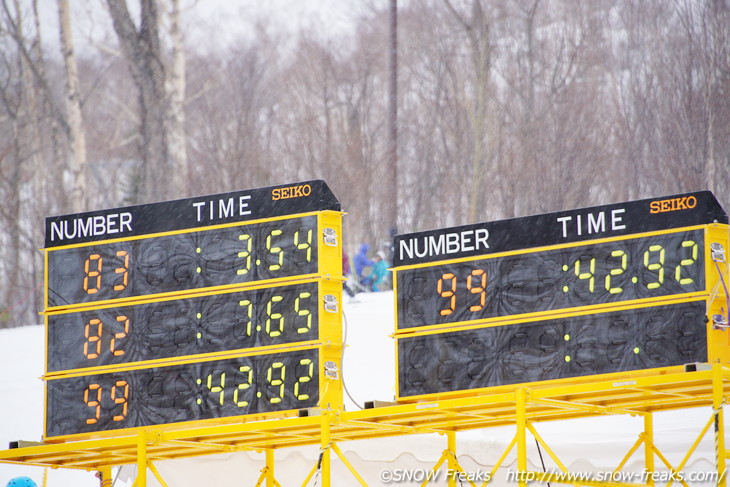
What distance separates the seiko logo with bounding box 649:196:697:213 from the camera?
12.1 meters

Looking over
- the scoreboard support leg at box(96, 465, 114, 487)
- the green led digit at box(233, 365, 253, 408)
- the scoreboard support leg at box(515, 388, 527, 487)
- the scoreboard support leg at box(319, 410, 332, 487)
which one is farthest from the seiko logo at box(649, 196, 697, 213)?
the scoreboard support leg at box(96, 465, 114, 487)

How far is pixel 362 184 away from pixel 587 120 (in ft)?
27.3

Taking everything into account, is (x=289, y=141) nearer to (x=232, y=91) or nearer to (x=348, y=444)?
(x=232, y=91)

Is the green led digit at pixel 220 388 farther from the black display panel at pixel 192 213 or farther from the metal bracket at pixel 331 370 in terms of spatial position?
the black display panel at pixel 192 213

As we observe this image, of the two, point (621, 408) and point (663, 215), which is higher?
point (663, 215)

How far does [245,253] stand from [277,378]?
1.51 metres

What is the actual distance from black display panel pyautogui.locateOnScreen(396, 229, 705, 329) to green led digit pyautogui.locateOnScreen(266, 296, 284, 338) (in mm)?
1316

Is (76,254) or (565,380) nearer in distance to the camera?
(565,380)

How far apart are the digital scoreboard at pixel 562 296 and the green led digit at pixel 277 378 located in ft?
4.18

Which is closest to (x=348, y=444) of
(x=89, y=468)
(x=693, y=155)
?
(x=89, y=468)

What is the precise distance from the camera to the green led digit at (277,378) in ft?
43.8

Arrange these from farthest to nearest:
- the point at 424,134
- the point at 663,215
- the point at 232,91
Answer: the point at 232,91
the point at 424,134
the point at 663,215

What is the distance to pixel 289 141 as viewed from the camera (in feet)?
165

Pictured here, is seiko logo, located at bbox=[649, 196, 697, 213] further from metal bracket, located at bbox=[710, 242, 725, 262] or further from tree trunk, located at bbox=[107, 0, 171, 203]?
tree trunk, located at bbox=[107, 0, 171, 203]
